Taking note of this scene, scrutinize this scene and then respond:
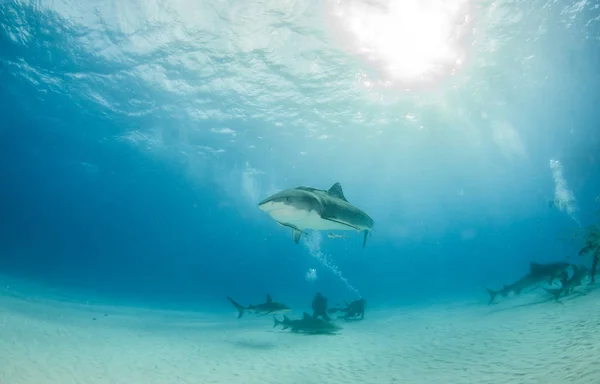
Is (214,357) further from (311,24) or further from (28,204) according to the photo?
(28,204)

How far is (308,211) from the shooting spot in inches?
247

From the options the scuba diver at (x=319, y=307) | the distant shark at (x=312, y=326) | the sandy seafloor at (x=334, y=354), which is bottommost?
the sandy seafloor at (x=334, y=354)

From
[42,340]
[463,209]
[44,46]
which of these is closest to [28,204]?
[44,46]

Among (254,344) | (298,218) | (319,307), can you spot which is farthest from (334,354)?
→ (319,307)

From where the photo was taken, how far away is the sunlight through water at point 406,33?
563 inches

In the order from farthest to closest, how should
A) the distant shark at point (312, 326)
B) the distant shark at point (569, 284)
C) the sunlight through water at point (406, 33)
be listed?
1. the sunlight through water at point (406, 33)
2. the distant shark at point (312, 326)
3. the distant shark at point (569, 284)

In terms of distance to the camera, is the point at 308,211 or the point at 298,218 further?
the point at 298,218

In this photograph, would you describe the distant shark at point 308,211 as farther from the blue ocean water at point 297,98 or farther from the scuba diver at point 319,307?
the scuba diver at point 319,307

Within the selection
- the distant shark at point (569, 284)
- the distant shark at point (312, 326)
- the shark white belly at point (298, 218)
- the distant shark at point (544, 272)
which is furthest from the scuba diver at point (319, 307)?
the distant shark at point (569, 284)

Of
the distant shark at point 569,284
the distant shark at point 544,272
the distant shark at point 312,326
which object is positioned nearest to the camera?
the distant shark at point 569,284

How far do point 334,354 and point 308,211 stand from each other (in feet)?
17.3

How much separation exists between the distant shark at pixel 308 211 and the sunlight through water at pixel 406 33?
11000 millimetres

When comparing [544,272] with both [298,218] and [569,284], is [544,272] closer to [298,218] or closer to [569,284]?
[569,284]

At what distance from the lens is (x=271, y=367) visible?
8.02m
